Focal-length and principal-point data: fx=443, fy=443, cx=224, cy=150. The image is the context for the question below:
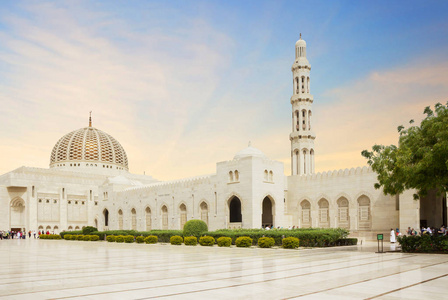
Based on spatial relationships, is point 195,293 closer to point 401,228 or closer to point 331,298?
point 331,298

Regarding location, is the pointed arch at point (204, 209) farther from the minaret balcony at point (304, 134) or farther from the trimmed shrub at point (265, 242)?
the trimmed shrub at point (265, 242)

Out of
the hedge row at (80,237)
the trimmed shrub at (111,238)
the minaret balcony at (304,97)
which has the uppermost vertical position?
the minaret balcony at (304,97)

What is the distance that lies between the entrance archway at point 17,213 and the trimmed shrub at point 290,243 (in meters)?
38.4

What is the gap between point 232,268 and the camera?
1269cm

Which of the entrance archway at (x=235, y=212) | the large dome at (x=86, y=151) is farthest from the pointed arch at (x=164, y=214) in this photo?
the large dome at (x=86, y=151)

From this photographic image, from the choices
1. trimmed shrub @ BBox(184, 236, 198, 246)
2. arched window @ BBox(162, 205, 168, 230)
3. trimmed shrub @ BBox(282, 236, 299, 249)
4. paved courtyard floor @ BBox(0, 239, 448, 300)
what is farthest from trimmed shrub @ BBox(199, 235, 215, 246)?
arched window @ BBox(162, 205, 168, 230)

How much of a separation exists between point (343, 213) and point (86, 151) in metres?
42.1

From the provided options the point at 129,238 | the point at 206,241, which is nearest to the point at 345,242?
the point at 206,241

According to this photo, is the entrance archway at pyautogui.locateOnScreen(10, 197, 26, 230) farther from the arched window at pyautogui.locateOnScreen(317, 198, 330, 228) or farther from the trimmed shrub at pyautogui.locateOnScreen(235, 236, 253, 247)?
the trimmed shrub at pyautogui.locateOnScreen(235, 236, 253, 247)

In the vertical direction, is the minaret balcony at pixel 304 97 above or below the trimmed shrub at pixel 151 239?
above

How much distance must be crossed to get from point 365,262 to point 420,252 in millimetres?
5100

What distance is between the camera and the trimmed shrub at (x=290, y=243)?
21.9m

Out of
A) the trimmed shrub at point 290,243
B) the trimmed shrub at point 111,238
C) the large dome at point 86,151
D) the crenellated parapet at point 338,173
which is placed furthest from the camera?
the large dome at point 86,151

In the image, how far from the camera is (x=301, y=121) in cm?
4019
